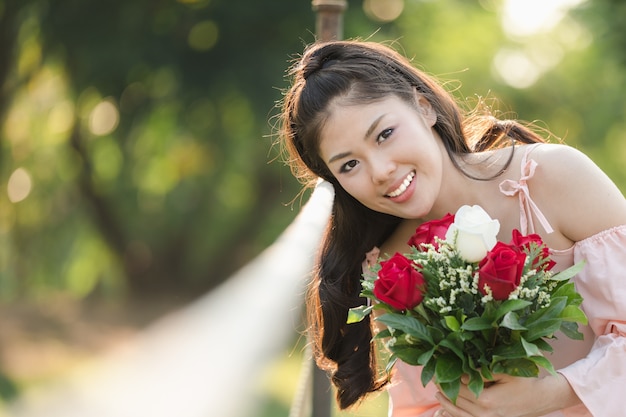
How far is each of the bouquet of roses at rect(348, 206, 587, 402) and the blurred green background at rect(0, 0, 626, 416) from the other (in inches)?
384

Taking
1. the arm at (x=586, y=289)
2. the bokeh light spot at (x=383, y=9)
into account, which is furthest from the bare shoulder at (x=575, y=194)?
the bokeh light spot at (x=383, y=9)

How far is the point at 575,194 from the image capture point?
2676 millimetres

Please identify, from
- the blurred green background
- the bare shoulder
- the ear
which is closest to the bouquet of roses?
the bare shoulder

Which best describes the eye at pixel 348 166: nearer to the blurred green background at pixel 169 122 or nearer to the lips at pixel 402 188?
the lips at pixel 402 188

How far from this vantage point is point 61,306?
19516 mm

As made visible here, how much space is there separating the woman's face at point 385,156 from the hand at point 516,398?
59 centimetres

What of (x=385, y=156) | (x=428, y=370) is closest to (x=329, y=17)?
(x=385, y=156)

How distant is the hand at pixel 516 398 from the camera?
7.98 ft

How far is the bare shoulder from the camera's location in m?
2.65

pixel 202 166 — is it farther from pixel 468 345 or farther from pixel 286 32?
pixel 468 345

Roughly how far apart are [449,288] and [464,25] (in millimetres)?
21340

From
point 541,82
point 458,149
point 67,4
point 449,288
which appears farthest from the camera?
point 541,82

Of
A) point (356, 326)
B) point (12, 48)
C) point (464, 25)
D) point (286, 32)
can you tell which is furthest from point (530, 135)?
point (464, 25)

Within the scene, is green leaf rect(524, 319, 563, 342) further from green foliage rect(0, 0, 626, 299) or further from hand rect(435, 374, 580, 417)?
green foliage rect(0, 0, 626, 299)
